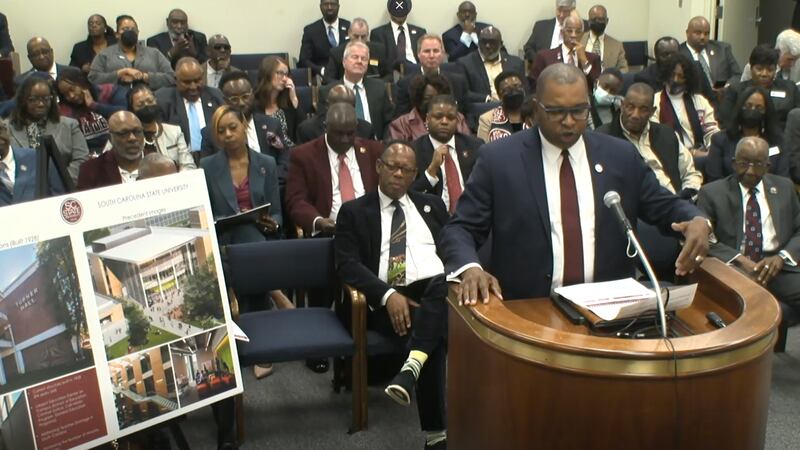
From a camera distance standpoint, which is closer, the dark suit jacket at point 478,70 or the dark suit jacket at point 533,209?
the dark suit jacket at point 533,209

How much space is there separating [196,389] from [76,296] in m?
0.55

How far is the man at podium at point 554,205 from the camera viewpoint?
264cm

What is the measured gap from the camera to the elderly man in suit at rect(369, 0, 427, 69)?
344 inches

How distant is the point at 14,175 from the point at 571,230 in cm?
324

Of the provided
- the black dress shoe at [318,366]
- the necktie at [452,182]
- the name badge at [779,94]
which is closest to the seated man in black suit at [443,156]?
the necktie at [452,182]

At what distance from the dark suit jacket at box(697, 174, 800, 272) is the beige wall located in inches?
216

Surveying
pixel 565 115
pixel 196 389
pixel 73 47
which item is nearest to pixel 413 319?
pixel 196 389

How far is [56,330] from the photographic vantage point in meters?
2.55

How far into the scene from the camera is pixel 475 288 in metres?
2.33

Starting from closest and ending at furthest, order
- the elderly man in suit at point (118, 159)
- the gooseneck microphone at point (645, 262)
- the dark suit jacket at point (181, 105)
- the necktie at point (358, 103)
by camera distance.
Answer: the gooseneck microphone at point (645, 262), the elderly man in suit at point (118, 159), the dark suit jacket at point (181, 105), the necktie at point (358, 103)

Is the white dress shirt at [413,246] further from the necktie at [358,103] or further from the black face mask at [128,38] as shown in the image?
the black face mask at [128,38]

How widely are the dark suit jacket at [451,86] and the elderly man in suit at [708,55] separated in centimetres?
226

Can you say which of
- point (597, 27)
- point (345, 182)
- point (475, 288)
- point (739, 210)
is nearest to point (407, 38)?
point (597, 27)

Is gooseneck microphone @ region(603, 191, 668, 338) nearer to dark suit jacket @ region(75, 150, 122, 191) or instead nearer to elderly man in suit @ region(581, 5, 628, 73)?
dark suit jacket @ region(75, 150, 122, 191)
